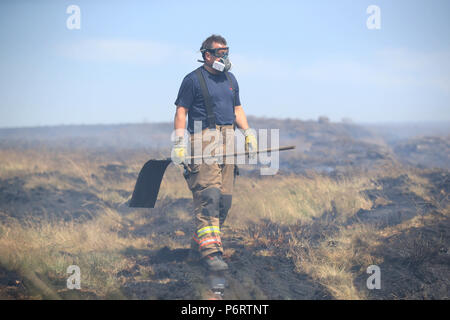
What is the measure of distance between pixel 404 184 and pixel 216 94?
7.34 metres

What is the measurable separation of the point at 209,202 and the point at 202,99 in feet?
3.99

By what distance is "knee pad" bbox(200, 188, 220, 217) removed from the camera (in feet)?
14.9

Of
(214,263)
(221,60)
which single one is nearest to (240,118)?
(221,60)

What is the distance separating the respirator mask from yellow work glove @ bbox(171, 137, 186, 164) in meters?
0.95

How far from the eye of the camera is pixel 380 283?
4199 mm

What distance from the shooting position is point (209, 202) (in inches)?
179

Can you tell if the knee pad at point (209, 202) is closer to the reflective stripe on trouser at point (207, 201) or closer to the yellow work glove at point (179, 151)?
the reflective stripe on trouser at point (207, 201)

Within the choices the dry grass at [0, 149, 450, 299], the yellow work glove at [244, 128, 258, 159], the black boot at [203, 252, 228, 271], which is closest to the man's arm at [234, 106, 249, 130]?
the yellow work glove at [244, 128, 258, 159]

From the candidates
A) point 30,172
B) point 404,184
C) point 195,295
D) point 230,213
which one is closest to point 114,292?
point 195,295

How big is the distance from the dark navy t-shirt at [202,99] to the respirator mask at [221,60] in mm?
165

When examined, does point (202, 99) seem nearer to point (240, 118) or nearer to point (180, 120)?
point (180, 120)

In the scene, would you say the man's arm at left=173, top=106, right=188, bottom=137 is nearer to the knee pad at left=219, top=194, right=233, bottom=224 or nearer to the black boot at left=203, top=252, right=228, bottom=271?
the knee pad at left=219, top=194, right=233, bottom=224

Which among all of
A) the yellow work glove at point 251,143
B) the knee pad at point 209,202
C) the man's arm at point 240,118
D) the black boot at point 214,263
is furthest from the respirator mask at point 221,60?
the black boot at point 214,263
